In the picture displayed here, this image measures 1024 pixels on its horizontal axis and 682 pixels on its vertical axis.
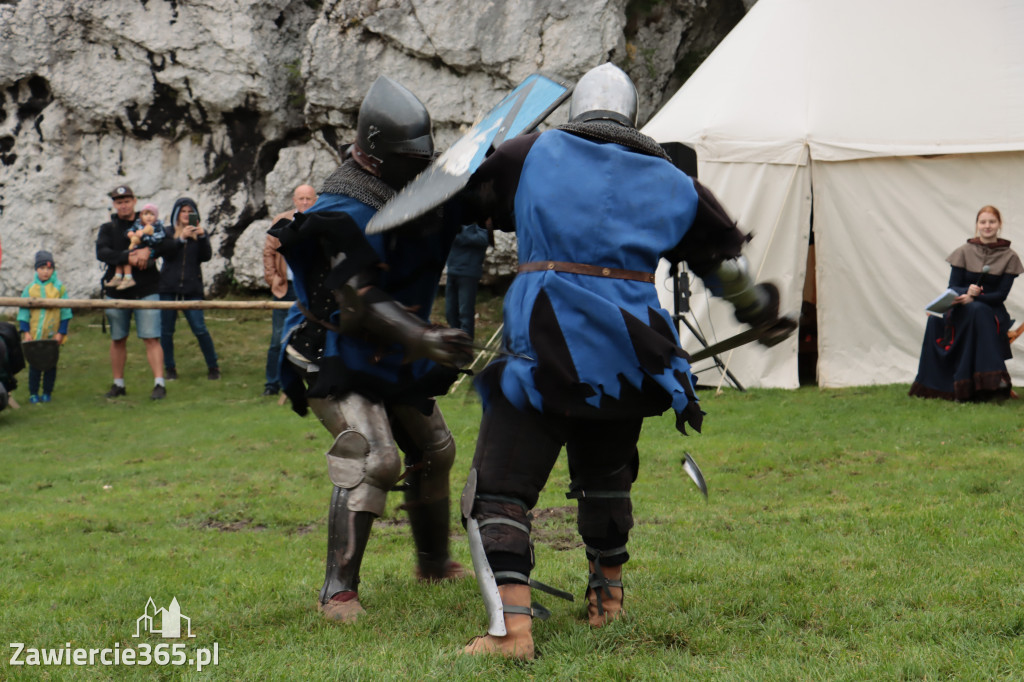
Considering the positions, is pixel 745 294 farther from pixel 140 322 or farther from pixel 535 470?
pixel 140 322

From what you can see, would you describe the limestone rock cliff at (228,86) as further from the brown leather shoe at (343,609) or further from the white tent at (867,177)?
the brown leather shoe at (343,609)

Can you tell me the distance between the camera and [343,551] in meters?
3.25

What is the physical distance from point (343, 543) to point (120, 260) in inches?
257

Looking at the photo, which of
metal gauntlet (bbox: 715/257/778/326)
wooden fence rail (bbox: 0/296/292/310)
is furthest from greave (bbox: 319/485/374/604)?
wooden fence rail (bbox: 0/296/292/310)

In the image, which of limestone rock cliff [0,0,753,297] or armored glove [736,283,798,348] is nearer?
armored glove [736,283,798,348]

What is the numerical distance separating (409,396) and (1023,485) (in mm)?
3160

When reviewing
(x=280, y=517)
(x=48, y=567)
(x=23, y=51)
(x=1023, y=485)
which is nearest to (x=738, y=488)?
(x=1023, y=485)

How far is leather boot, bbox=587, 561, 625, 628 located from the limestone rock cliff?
1060 centimetres

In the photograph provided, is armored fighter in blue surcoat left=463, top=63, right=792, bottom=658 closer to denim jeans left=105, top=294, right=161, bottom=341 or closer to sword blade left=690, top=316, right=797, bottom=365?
sword blade left=690, top=316, right=797, bottom=365

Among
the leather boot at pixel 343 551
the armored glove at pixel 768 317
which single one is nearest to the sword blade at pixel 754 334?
the armored glove at pixel 768 317

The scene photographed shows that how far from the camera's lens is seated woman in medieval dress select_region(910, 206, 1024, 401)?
7676 millimetres

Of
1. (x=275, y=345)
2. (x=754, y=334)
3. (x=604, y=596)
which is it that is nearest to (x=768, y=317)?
(x=754, y=334)

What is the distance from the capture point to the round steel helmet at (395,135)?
3283 millimetres

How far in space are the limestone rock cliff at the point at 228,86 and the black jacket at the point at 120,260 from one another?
4.97 metres
